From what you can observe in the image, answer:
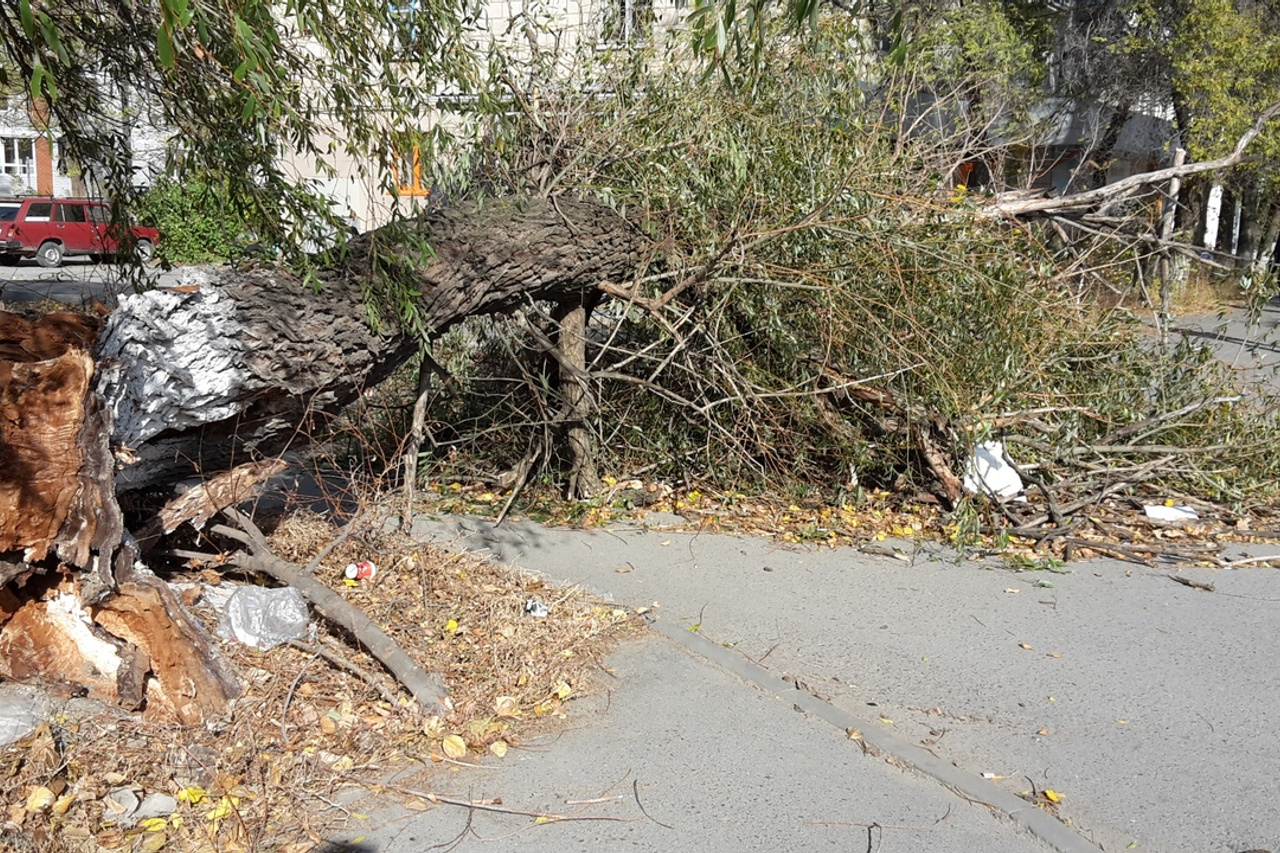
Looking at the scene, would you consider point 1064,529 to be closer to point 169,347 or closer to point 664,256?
point 664,256

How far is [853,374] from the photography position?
7.27m

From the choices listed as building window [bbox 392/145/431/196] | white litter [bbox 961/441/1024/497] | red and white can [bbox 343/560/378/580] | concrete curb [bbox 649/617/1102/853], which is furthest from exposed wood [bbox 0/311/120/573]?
white litter [bbox 961/441/1024/497]

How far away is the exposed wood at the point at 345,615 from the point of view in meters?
4.34

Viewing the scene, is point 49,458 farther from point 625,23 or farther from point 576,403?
point 625,23

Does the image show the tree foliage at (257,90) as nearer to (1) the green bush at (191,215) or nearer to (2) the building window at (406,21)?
(2) the building window at (406,21)

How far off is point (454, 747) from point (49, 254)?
27.5 m

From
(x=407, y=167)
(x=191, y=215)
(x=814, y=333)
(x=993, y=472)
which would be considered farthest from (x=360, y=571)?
(x=993, y=472)

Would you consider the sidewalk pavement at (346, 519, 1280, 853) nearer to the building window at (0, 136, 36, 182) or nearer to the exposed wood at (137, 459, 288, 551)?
the exposed wood at (137, 459, 288, 551)

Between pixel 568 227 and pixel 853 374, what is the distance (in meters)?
2.14

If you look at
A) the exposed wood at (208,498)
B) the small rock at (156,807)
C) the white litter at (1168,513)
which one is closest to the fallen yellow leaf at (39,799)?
the small rock at (156,807)

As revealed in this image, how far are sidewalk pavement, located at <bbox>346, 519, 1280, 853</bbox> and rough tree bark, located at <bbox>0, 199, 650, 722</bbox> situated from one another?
1369mm

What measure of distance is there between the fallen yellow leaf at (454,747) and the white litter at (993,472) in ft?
13.6

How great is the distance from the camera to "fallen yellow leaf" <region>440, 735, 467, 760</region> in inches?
161

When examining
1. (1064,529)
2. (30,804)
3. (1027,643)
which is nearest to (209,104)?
(30,804)
